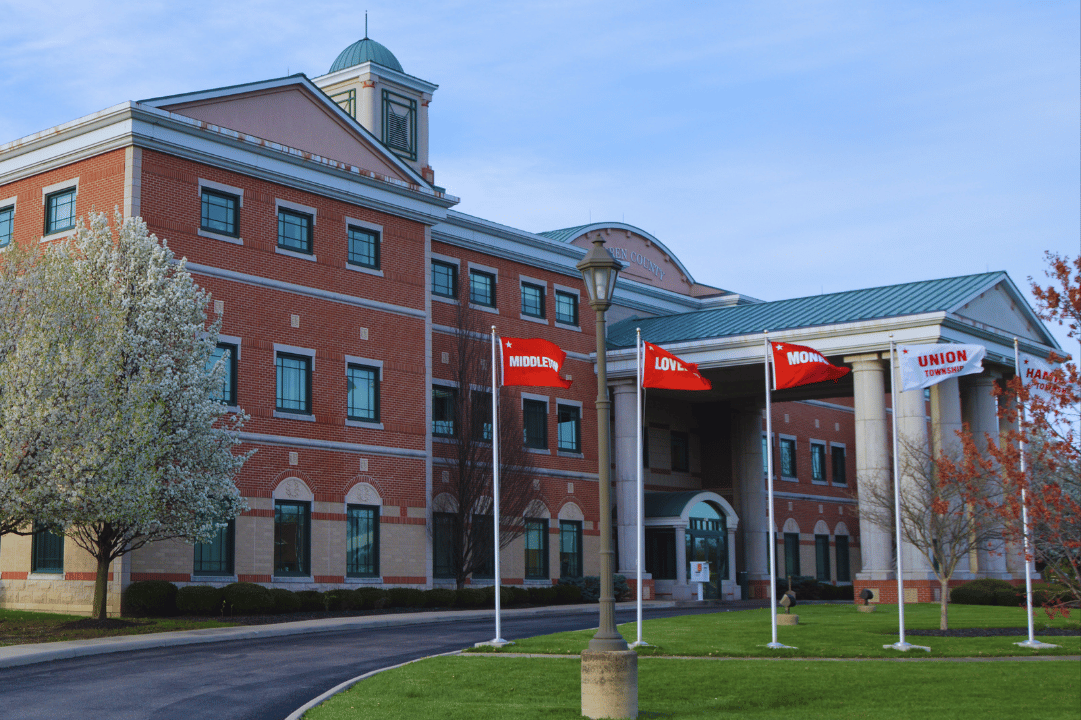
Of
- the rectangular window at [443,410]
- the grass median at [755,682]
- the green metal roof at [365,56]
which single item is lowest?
the grass median at [755,682]

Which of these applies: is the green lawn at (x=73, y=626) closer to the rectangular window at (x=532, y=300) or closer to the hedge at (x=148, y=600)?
the hedge at (x=148, y=600)

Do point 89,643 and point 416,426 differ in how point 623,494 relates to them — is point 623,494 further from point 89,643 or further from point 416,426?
point 89,643

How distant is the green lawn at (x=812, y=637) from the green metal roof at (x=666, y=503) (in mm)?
14539

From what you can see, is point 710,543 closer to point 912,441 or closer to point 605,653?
point 912,441

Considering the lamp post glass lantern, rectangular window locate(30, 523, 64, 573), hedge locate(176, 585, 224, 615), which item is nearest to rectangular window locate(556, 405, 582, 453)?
hedge locate(176, 585, 224, 615)

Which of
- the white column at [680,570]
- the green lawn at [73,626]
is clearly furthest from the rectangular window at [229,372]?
the white column at [680,570]

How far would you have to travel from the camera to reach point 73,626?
86.0ft

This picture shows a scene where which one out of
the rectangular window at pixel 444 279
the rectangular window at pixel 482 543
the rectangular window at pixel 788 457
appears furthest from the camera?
the rectangular window at pixel 788 457

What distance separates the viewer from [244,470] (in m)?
33.3

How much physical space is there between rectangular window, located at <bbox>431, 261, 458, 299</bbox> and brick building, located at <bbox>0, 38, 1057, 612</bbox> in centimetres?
8

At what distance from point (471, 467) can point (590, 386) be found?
907cm

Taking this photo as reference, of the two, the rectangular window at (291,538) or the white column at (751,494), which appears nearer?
the rectangular window at (291,538)

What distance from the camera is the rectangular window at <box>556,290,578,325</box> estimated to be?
46.8 metres

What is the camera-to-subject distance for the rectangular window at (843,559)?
60.3 meters
